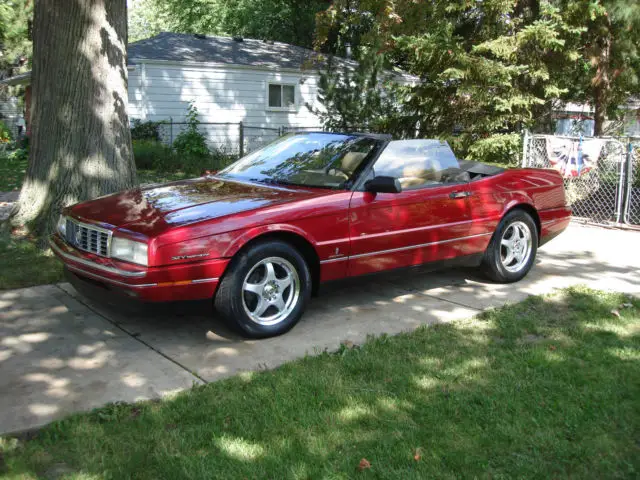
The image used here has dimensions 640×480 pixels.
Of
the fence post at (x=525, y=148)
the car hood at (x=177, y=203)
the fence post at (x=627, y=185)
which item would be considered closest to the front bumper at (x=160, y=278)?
the car hood at (x=177, y=203)

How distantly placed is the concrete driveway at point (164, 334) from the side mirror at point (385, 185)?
0.75 m

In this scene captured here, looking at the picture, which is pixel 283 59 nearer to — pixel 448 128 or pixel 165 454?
pixel 448 128

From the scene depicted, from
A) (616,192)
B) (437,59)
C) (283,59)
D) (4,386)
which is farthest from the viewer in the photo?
(283,59)

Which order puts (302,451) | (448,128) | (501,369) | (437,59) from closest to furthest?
(302,451)
(501,369)
(437,59)
(448,128)

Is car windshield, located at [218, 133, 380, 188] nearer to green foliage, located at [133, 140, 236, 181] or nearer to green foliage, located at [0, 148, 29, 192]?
green foliage, located at [0, 148, 29, 192]

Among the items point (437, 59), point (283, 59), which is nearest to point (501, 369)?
point (437, 59)

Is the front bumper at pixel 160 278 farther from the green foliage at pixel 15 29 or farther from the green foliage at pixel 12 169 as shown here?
the green foliage at pixel 15 29

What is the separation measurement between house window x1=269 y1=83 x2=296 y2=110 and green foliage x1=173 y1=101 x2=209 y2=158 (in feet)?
10.6

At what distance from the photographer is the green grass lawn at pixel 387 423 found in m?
3.16

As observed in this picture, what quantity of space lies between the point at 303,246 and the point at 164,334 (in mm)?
1225

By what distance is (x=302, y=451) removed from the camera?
3.28 meters

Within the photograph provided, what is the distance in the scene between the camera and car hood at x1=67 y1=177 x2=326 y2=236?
466 cm

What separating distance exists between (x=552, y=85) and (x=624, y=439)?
10.7 metres

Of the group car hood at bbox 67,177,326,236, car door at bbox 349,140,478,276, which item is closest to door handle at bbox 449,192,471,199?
car door at bbox 349,140,478,276
